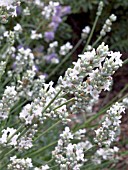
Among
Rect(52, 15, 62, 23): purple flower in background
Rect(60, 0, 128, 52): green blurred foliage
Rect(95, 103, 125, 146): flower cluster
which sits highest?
Rect(60, 0, 128, 52): green blurred foliage

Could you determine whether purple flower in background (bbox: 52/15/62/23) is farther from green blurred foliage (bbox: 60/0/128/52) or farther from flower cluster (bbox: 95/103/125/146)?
flower cluster (bbox: 95/103/125/146)

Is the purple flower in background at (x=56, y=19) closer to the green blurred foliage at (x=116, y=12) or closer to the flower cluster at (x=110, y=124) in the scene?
the green blurred foliage at (x=116, y=12)

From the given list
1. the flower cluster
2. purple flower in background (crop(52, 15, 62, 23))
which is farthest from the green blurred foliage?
the flower cluster

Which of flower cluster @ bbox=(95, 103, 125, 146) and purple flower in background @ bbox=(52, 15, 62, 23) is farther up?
purple flower in background @ bbox=(52, 15, 62, 23)

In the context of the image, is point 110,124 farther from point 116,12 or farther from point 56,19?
point 116,12

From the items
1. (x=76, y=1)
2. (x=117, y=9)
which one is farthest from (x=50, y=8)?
(x=117, y=9)

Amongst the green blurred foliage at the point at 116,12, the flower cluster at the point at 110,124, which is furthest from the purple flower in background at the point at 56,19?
the flower cluster at the point at 110,124

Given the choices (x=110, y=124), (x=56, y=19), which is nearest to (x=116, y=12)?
(x=56, y=19)

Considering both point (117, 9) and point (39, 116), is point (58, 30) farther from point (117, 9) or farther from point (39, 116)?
point (39, 116)

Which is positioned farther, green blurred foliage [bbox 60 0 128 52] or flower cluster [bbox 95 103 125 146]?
green blurred foliage [bbox 60 0 128 52]

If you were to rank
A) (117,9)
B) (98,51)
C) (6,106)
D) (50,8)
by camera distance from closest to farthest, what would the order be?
(98,51) → (6,106) → (50,8) → (117,9)

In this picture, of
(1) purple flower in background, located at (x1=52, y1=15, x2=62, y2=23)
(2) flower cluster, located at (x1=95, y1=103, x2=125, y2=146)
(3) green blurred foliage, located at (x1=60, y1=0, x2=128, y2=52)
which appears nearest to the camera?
(2) flower cluster, located at (x1=95, y1=103, x2=125, y2=146)
